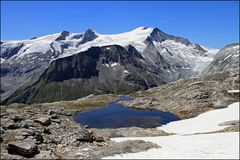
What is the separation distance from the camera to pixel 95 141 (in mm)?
49312

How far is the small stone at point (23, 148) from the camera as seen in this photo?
134 ft

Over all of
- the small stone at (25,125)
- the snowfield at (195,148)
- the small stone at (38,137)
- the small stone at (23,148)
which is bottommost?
→ the snowfield at (195,148)

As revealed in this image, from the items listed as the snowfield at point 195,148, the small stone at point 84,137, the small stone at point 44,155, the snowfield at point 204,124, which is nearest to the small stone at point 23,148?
the small stone at point 44,155

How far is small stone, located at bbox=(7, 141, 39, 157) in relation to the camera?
40.8 metres

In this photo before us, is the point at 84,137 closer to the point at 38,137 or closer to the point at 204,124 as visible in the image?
the point at 38,137

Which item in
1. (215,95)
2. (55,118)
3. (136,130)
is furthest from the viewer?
(215,95)

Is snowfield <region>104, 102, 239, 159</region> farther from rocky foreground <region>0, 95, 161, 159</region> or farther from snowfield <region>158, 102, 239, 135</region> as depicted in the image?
snowfield <region>158, 102, 239, 135</region>

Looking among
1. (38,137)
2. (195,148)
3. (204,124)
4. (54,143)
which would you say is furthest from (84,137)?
(204,124)

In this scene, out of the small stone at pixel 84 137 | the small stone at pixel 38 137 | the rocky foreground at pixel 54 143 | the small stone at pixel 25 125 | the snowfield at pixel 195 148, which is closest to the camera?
the rocky foreground at pixel 54 143

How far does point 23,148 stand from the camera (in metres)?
41.0

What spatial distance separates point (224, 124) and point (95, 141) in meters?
33.3

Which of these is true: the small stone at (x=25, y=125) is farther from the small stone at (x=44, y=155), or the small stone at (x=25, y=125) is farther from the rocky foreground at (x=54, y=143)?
the small stone at (x=44, y=155)

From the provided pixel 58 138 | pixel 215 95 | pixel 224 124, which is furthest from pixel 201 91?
pixel 58 138

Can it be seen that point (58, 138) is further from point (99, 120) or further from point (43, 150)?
point (99, 120)
